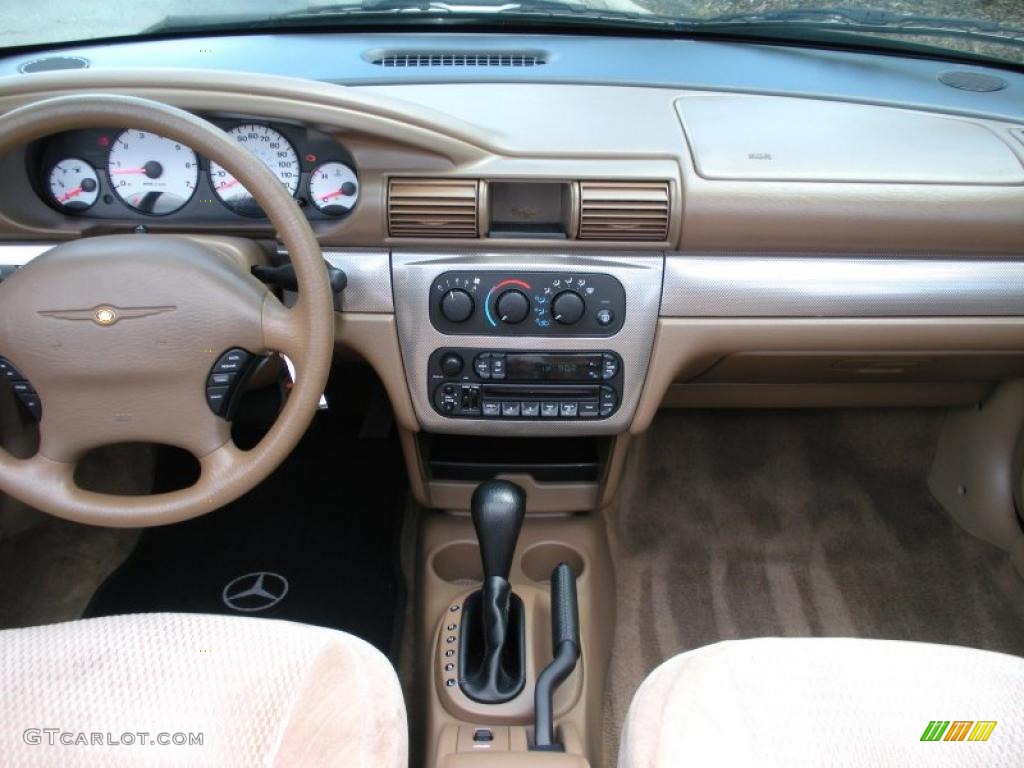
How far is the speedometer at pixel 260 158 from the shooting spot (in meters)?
1.39

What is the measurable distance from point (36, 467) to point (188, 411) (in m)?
0.24

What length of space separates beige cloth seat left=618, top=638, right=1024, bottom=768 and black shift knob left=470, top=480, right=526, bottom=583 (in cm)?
46

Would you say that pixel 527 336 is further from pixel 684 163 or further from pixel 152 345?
pixel 152 345

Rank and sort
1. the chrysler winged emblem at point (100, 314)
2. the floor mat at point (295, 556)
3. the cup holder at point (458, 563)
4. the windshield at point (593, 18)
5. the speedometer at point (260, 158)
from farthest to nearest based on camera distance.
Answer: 1. the floor mat at point (295, 556)
2. the cup holder at point (458, 563)
3. the windshield at point (593, 18)
4. the speedometer at point (260, 158)
5. the chrysler winged emblem at point (100, 314)

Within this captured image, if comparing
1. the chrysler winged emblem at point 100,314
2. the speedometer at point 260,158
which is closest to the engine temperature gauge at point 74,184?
the speedometer at point 260,158

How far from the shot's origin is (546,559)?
6.23 ft

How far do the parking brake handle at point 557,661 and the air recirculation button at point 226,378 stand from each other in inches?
25.6

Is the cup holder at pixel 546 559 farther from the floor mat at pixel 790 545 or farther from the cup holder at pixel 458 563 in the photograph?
the floor mat at pixel 790 545

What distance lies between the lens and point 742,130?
1.50m

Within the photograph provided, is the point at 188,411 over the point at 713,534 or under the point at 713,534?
over

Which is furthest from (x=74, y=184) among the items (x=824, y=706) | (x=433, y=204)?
(x=824, y=706)

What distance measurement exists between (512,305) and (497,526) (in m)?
0.39

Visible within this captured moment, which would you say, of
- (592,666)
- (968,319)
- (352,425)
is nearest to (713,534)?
(592,666)

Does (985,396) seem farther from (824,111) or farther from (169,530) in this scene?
(169,530)
